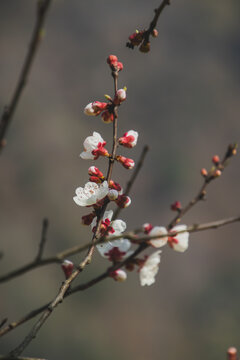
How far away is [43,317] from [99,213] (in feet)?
0.86

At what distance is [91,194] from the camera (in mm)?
896

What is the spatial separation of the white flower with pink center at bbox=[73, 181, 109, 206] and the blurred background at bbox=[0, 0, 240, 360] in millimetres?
3717

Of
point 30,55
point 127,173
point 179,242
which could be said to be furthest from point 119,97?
point 127,173

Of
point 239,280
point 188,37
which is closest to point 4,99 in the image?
point 239,280

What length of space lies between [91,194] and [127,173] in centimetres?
1437

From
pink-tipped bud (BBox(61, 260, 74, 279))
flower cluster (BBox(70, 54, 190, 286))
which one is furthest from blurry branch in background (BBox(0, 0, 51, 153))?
pink-tipped bud (BBox(61, 260, 74, 279))

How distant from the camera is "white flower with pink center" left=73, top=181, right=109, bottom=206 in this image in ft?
2.78

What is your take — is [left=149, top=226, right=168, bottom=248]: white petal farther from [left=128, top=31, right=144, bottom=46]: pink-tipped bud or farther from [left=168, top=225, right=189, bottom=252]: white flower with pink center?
[left=128, top=31, right=144, bottom=46]: pink-tipped bud

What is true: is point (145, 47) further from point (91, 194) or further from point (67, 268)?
point (67, 268)

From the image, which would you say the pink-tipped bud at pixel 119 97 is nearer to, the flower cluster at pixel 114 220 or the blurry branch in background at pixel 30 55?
the flower cluster at pixel 114 220

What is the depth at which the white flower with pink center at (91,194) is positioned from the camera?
0.85 metres

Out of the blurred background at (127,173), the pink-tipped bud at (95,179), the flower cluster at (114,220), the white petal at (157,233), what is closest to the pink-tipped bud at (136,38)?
the flower cluster at (114,220)

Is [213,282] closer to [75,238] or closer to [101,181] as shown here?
[75,238]

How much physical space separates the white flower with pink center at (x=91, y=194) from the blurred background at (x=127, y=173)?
3717mm
